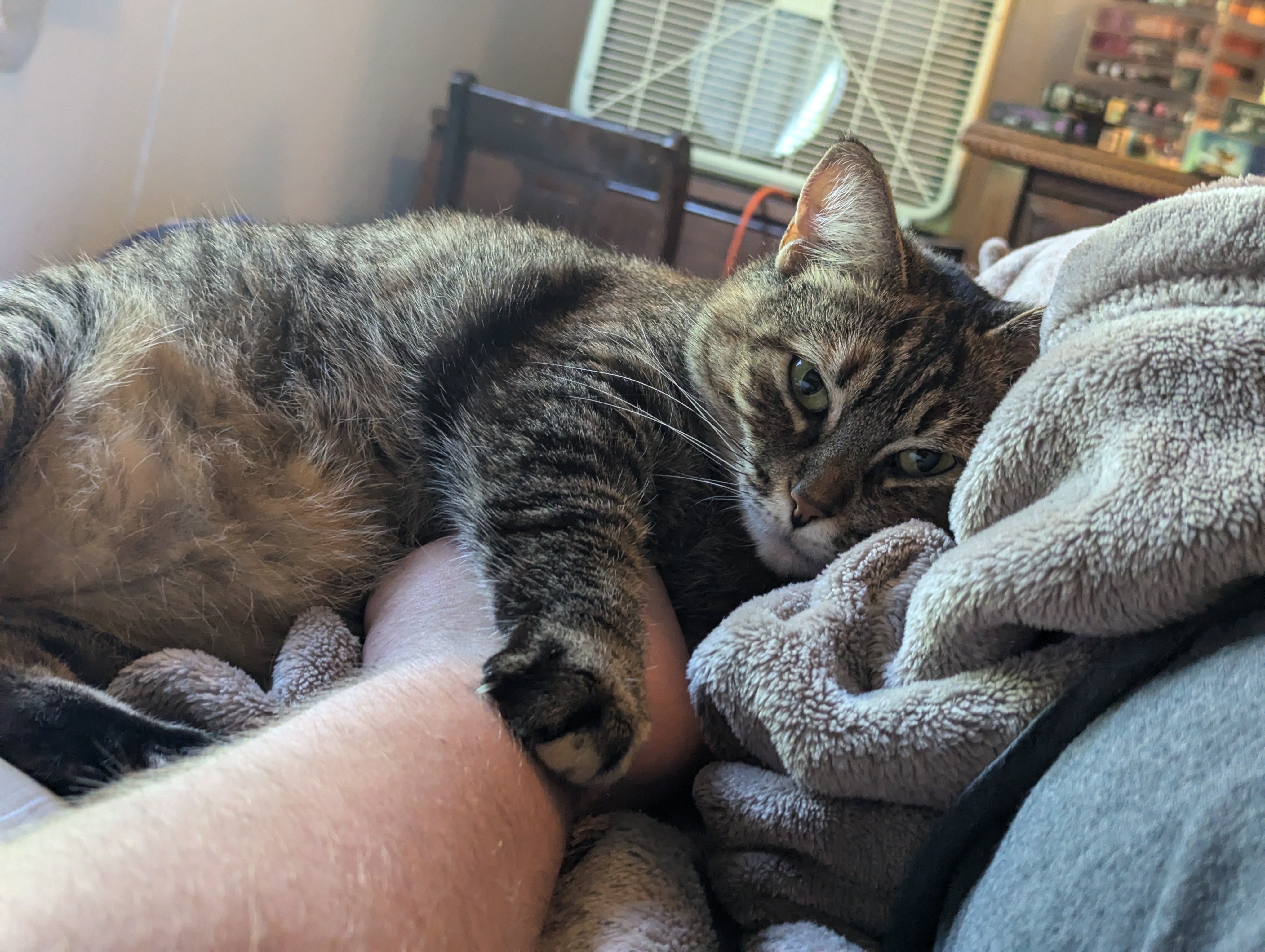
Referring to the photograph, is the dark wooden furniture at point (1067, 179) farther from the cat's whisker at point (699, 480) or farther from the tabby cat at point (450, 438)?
the cat's whisker at point (699, 480)

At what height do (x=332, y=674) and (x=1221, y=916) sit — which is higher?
(x=1221, y=916)

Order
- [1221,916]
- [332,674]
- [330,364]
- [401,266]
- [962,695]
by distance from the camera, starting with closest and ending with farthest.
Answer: [1221,916] → [962,695] → [332,674] → [330,364] → [401,266]

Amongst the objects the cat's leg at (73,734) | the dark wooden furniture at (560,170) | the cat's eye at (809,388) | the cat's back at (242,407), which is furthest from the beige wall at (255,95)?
the cat's eye at (809,388)

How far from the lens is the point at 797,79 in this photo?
229 cm

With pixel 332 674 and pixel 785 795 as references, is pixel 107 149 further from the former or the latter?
pixel 785 795

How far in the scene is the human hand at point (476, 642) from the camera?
758 mm

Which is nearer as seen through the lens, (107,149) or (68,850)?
(68,850)

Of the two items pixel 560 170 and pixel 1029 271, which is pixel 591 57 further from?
pixel 1029 271

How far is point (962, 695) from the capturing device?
553 mm

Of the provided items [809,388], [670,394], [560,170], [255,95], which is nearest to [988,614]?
[809,388]

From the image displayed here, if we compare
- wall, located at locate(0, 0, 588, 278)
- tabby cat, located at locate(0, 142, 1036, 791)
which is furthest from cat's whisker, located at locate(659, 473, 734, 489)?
wall, located at locate(0, 0, 588, 278)

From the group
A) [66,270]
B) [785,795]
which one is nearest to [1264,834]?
[785,795]

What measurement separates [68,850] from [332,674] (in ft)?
1.34

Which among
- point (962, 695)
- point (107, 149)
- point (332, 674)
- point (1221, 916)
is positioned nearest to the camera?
point (1221, 916)
